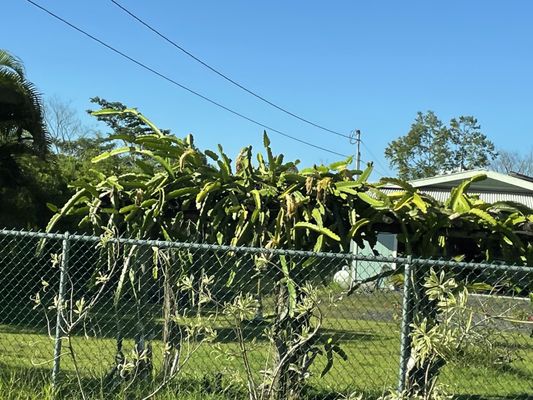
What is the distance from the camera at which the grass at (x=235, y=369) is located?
16.8ft

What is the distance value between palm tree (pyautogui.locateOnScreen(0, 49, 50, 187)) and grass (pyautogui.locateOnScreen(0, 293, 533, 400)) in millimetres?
4522

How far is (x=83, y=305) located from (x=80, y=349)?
383cm

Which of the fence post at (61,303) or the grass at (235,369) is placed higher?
the fence post at (61,303)

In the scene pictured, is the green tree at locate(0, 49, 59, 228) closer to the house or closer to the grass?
the grass

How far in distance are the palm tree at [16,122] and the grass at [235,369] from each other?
4.52 m

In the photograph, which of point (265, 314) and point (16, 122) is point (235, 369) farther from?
point (16, 122)

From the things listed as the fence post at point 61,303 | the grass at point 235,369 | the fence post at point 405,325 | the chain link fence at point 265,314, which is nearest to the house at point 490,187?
the grass at point 235,369

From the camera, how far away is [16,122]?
13.8m

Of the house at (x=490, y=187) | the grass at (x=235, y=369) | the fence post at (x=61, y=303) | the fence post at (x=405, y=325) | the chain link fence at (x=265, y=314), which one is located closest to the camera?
the chain link fence at (x=265, y=314)

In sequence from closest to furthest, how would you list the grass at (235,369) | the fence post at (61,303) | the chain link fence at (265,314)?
1. the chain link fence at (265,314)
2. the fence post at (61,303)
3. the grass at (235,369)

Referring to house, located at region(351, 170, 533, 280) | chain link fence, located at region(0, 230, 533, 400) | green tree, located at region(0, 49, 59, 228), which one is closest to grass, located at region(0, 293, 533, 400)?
chain link fence, located at region(0, 230, 533, 400)

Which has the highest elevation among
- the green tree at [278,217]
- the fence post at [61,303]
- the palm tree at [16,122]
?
the palm tree at [16,122]

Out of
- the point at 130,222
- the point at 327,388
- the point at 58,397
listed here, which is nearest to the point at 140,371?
the point at 58,397

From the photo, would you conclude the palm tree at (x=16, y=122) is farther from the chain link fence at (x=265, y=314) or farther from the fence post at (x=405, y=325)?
the fence post at (x=405, y=325)
